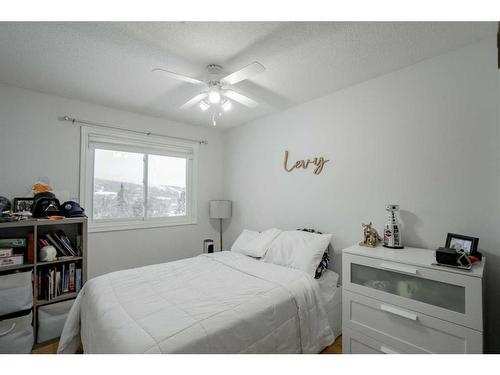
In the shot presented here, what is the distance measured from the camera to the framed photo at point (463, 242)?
4.56 feet

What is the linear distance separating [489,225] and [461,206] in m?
0.18

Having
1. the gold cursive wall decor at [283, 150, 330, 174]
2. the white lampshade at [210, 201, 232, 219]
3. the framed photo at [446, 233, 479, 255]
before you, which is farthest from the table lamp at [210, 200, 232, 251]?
the framed photo at [446, 233, 479, 255]

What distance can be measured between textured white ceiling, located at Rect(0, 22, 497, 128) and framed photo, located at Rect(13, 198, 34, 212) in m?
1.09

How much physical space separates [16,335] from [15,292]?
1.07 feet

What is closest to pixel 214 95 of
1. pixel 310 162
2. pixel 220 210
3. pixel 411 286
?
pixel 310 162

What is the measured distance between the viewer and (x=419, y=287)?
138cm

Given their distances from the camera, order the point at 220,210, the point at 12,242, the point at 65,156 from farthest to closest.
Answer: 1. the point at 220,210
2. the point at 65,156
3. the point at 12,242

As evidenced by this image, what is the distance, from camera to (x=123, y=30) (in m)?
1.40

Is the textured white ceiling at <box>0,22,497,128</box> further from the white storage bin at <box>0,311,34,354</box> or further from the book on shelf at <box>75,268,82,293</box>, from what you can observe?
the white storage bin at <box>0,311,34,354</box>

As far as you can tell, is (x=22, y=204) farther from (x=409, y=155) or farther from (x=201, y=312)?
(x=409, y=155)

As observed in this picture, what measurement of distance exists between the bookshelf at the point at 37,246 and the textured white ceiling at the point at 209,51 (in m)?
1.29

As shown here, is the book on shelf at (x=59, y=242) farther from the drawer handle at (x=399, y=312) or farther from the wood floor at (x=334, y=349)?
the drawer handle at (x=399, y=312)
